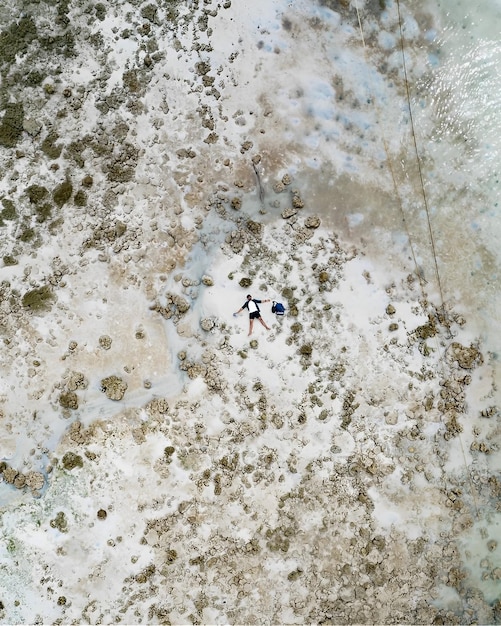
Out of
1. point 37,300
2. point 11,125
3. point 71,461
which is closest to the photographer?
point 71,461

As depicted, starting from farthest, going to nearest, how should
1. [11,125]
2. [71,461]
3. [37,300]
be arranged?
[11,125], [37,300], [71,461]

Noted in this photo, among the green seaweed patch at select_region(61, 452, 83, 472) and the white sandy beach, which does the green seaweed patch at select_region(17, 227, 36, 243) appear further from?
the green seaweed patch at select_region(61, 452, 83, 472)

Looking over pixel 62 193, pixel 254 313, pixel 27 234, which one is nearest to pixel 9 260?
pixel 27 234

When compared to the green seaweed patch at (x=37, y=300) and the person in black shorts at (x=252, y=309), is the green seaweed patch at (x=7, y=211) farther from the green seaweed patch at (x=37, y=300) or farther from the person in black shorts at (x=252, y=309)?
the person in black shorts at (x=252, y=309)

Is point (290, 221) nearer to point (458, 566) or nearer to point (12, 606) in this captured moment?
point (458, 566)

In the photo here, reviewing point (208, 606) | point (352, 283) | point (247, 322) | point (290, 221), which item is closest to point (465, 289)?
point (352, 283)

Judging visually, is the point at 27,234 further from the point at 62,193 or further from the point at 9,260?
the point at 62,193
